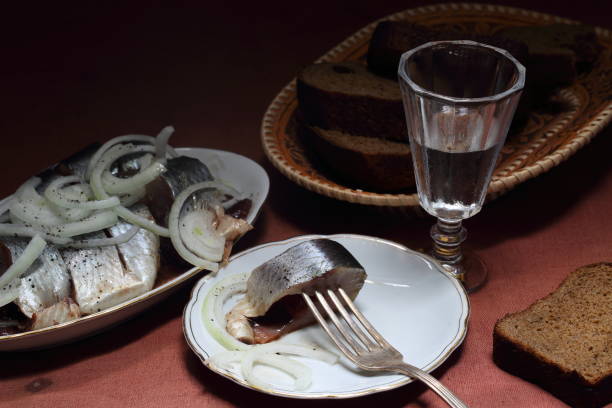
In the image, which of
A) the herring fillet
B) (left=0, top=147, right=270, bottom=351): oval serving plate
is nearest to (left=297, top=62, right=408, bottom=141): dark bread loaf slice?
(left=0, top=147, right=270, bottom=351): oval serving plate

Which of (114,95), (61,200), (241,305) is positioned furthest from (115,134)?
(241,305)

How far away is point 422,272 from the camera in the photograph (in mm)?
2166

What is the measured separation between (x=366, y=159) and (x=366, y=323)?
0.62 meters

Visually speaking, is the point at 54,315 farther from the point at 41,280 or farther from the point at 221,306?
the point at 221,306

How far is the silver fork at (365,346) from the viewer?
1773 mm

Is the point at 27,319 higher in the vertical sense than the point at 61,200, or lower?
lower

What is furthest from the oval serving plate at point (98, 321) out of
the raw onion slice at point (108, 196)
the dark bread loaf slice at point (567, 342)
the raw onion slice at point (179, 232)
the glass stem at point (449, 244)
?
the dark bread loaf slice at point (567, 342)

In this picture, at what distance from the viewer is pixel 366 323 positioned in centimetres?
198

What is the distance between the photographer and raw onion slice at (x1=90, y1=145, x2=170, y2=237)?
2.27 m

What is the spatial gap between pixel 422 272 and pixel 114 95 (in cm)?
173

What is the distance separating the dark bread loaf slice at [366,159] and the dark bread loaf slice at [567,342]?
0.59 m

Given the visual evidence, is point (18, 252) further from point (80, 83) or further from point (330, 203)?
point (80, 83)

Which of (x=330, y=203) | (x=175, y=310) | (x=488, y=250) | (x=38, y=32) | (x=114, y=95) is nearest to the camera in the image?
(x=175, y=310)

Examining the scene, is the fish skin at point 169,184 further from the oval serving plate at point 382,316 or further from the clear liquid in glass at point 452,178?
the clear liquid in glass at point 452,178
